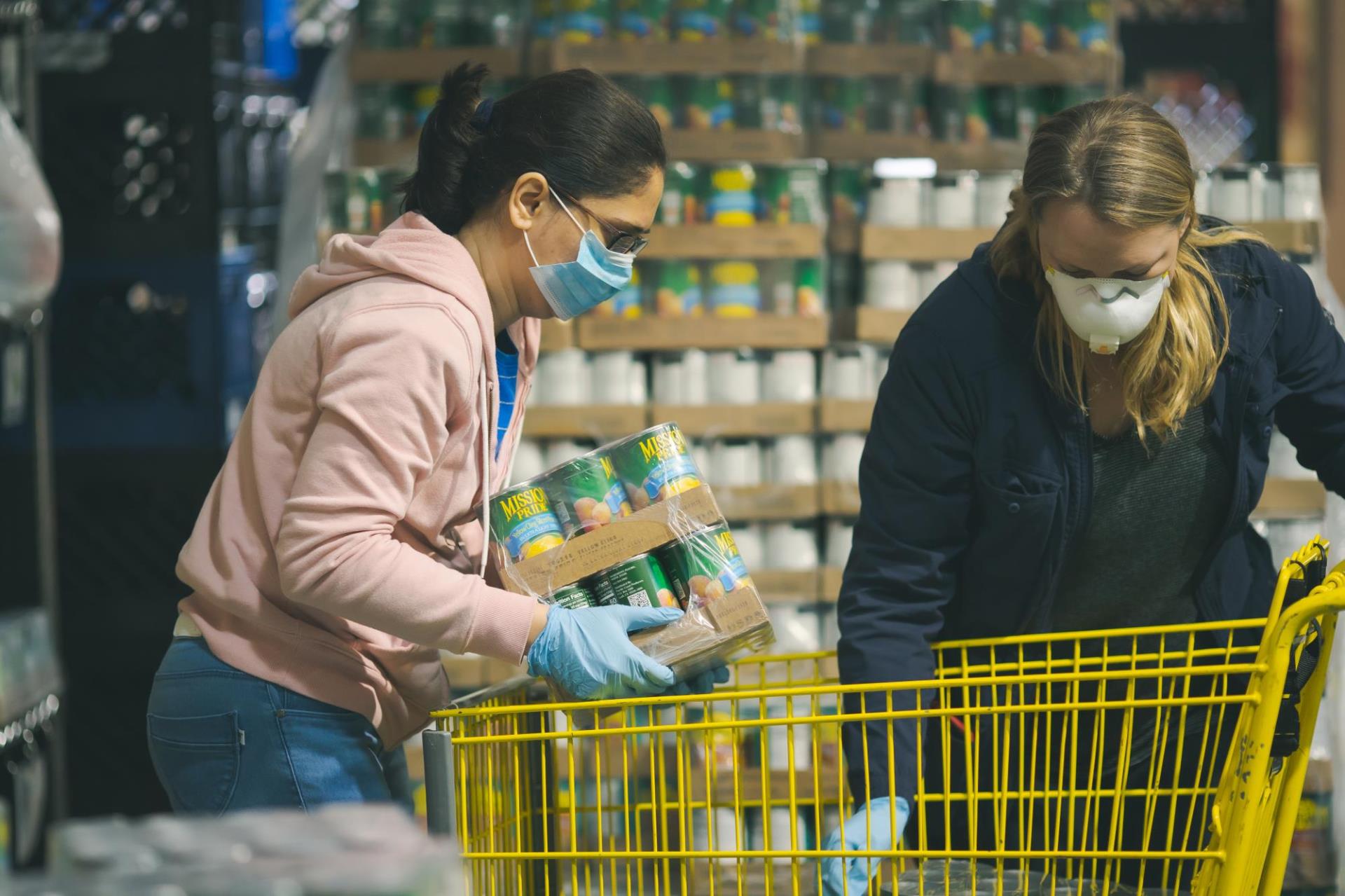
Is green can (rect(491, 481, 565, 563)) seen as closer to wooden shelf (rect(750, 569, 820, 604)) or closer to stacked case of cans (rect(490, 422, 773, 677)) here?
stacked case of cans (rect(490, 422, 773, 677))

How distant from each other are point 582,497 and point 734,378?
1908mm

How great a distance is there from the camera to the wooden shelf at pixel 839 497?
365 cm

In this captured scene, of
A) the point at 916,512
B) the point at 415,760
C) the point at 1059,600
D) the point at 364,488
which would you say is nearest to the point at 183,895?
the point at 364,488

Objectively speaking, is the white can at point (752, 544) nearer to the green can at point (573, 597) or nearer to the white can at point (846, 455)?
the white can at point (846, 455)

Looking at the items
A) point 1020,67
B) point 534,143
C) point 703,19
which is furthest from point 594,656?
point 1020,67

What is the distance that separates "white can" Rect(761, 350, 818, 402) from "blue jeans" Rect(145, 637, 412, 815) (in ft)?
6.72

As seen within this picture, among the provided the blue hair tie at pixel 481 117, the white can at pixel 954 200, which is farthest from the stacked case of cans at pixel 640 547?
the white can at pixel 954 200

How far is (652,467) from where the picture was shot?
179cm

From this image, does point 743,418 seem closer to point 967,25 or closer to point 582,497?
point 967,25

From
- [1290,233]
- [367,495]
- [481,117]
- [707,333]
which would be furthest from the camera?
[707,333]

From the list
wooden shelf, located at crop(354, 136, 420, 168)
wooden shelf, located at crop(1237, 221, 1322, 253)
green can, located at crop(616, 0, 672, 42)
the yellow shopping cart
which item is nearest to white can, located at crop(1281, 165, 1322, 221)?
wooden shelf, located at crop(1237, 221, 1322, 253)

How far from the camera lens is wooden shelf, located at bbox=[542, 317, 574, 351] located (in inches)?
142

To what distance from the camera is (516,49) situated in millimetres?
3713

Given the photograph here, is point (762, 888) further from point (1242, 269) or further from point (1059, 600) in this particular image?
point (1242, 269)
